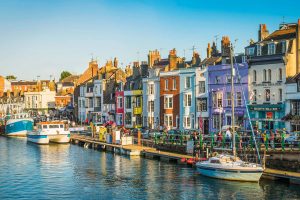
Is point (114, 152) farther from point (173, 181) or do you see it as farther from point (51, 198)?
point (51, 198)

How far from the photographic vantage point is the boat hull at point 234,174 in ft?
140

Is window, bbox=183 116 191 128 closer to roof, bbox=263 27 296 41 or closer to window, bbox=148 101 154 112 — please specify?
window, bbox=148 101 154 112

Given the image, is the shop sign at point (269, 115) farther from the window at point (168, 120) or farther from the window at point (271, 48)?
the window at point (168, 120)

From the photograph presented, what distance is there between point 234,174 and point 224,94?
2837 cm

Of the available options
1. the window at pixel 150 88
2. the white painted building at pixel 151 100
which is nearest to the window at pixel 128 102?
the white painted building at pixel 151 100

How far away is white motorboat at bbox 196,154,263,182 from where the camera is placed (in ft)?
140

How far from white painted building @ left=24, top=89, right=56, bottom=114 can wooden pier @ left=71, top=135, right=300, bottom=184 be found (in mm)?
60977

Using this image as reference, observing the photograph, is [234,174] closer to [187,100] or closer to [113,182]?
[113,182]

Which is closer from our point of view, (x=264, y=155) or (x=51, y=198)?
(x=51, y=198)

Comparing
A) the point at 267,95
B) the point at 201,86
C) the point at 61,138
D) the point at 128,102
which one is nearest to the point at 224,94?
the point at 201,86

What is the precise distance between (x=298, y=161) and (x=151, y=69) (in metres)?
45.7

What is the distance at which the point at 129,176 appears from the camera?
48.3m

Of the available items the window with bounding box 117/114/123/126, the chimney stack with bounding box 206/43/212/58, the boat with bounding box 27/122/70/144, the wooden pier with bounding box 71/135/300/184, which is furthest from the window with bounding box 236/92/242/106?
the window with bounding box 117/114/123/126

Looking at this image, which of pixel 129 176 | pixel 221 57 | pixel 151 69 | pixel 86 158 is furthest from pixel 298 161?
pixel 151 69
